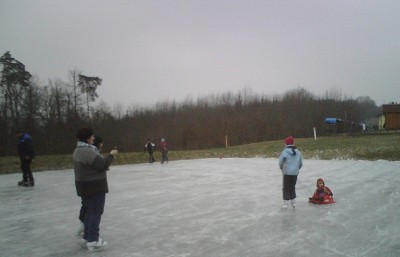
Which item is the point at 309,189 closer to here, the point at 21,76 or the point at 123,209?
the point at 123,209

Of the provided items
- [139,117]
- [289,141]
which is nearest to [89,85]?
[139,117]

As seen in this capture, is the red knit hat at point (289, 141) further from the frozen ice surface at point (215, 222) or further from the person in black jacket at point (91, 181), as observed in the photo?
the person in black jacket at point (91, 181)

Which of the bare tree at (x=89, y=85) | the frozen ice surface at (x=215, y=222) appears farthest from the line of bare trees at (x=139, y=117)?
the frozen ice surface at (x=215, y=222)

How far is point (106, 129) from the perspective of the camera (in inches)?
1996

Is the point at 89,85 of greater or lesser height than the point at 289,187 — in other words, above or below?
above

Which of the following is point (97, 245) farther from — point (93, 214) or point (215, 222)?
point (215, 222)

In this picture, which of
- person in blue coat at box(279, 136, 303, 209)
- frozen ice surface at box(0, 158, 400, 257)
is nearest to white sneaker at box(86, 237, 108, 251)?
frozen ice surface at box(0, 158, 400, 257)

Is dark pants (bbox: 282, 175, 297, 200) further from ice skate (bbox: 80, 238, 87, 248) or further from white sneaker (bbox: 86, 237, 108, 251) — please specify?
ice skate (bbox: 80, 238, 87, 248)

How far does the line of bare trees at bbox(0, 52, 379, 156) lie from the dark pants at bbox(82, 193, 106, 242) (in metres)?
36.6

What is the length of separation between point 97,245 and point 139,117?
6966 cm

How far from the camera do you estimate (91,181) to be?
18.8 ft

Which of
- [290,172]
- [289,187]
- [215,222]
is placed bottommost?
[215,222]

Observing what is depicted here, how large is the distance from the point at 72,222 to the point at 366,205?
7.11 metres

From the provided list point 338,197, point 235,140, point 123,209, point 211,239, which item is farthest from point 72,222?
point 235,140
